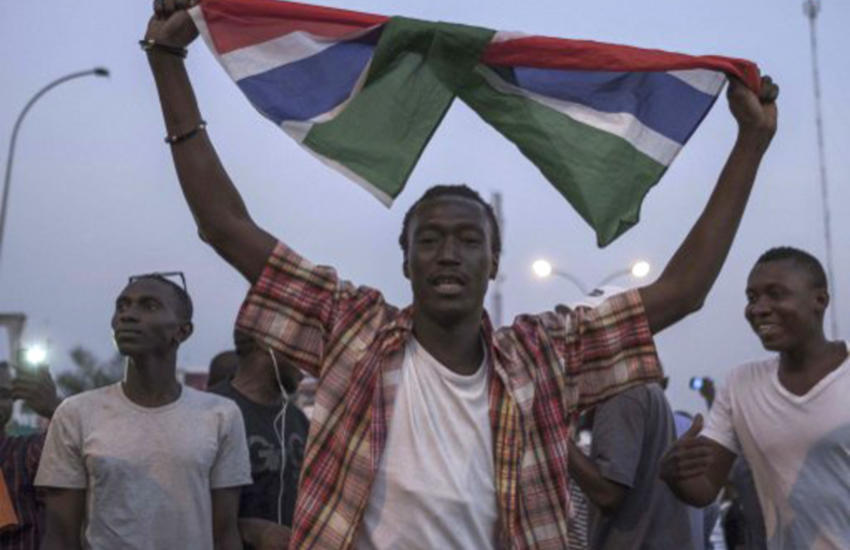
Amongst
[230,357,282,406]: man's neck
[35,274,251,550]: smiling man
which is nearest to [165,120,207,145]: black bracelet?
[35,274,251,550]: smiling man

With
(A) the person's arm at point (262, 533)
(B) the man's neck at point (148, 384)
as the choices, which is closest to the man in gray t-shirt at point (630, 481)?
(A) the person's arm at point (262, 533)

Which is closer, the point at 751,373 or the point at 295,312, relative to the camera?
the point at 295,312

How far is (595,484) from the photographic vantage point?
5.36 meters

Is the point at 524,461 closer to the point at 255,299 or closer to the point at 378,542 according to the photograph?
the point at 378,542

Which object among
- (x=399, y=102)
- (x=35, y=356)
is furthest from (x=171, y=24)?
(x=35, y=356)

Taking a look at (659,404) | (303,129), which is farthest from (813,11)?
(303,129)

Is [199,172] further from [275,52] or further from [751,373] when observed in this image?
[751,373]

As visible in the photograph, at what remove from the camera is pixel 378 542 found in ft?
10.4

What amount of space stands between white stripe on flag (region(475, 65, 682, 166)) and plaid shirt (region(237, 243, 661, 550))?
0.73 meters

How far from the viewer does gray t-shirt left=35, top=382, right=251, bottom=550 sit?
496 cm

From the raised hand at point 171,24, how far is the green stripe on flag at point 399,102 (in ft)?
1.55

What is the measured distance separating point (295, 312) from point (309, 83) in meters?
0.89

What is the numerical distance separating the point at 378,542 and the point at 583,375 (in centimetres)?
75

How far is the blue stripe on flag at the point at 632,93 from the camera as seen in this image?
4113 millimetres
